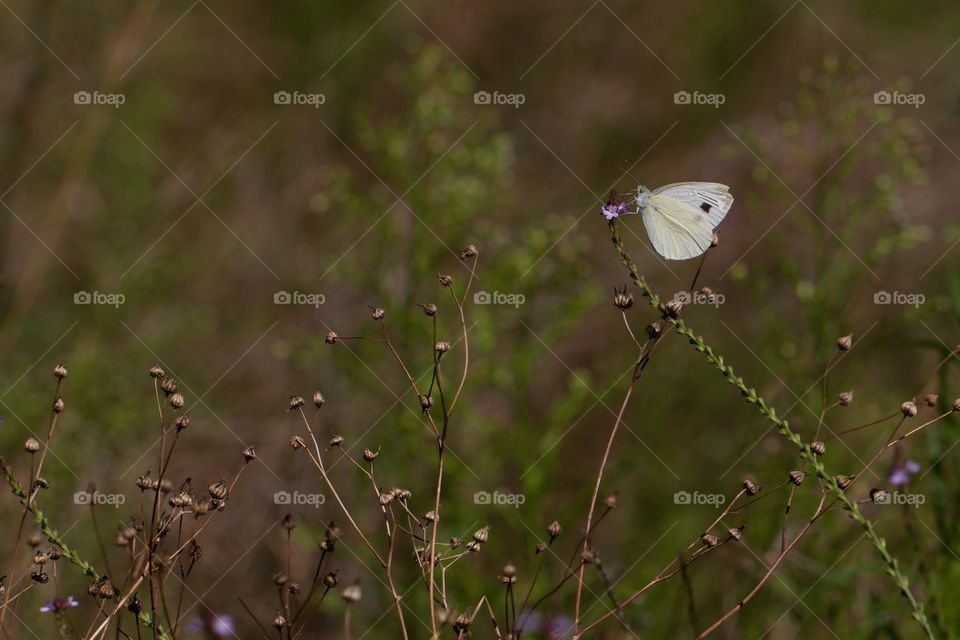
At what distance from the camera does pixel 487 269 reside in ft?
17.4

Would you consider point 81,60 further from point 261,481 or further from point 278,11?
point 261,481

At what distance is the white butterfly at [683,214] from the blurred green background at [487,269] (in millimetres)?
984

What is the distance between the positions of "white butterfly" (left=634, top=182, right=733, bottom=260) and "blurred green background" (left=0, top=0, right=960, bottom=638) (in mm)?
984

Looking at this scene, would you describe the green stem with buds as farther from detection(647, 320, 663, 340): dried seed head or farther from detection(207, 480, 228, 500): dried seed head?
detection(207, 480, 228, 500): dried seed head

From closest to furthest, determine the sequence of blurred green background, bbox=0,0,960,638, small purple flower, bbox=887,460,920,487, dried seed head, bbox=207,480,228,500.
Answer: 1. dried seed head, bbox=207,480,228,500
2. small purple flower, bbox=887,460,920,487
3. blurred green background, bbox=0,0,960,638

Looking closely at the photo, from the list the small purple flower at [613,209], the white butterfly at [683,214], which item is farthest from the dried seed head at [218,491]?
the white butterfly at [683,214]

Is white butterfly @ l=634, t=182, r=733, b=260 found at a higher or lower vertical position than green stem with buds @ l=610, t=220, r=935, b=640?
higher

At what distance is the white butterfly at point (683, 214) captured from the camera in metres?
3.11

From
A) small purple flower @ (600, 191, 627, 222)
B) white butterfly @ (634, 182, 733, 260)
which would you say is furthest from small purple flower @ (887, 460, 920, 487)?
small purple flower @ (600, 191, 627, 222)

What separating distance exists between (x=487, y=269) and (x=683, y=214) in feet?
7.05

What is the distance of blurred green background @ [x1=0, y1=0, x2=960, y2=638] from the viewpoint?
172 inches

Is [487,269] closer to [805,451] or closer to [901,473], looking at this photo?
[901,473]

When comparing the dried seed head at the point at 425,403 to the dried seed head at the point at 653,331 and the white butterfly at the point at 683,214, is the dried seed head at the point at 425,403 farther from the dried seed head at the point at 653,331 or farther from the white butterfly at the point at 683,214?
the white butterfly at the point at 683,214

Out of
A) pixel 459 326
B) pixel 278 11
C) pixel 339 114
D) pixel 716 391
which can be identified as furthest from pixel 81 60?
pixel 716 391
